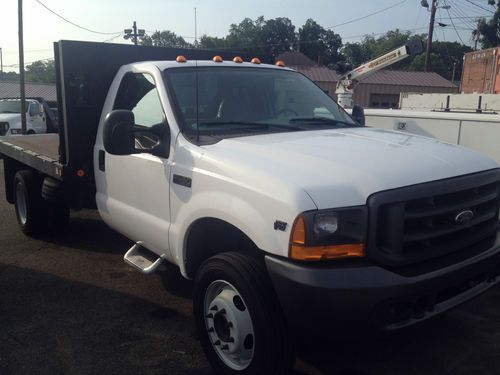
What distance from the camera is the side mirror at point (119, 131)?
11.0 feet

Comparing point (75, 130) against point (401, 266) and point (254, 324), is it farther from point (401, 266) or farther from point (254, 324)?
point (401, 266)

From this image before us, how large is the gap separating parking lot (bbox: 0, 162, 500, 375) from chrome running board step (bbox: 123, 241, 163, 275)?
0.47 metres

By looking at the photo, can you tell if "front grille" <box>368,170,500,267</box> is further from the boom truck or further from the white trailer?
the white trailer

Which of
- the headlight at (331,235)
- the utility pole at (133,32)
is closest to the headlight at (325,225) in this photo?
the headlight at (331,235)

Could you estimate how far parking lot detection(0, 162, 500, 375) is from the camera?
332 cm

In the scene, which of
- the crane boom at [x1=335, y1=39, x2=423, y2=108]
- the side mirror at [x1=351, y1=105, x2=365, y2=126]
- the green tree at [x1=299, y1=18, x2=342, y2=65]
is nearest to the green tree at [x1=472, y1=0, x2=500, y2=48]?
the green tree at [x1=299, y1=18, x2=342, y2=65]

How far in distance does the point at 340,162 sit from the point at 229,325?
1171mm

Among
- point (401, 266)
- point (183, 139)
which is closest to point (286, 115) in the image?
point (183, 139)

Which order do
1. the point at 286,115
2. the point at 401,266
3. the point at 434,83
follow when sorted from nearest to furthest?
the point at 401,266 → the point at 286,115 → the point at 434,83

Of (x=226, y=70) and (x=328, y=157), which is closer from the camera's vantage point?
(x=328, y=157)

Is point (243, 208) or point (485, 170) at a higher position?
point (485, 170)

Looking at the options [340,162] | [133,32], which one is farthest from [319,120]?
[133,32]

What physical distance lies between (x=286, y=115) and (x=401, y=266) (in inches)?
71.7

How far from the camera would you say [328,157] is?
2947 millimetres
